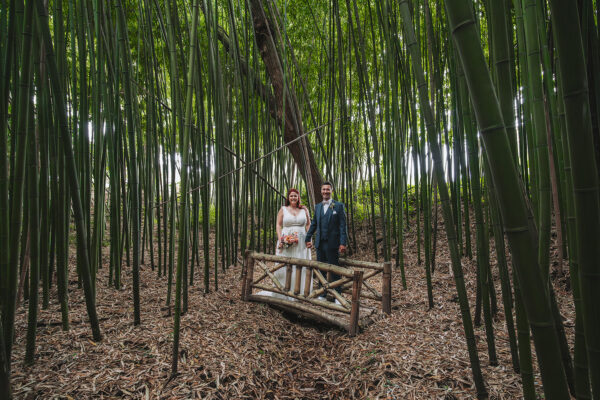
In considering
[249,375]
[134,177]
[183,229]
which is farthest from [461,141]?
[134,177]

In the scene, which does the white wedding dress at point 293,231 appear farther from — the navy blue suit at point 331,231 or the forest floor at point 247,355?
the forest floor at point 247,355

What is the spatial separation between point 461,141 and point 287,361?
5.15 ft

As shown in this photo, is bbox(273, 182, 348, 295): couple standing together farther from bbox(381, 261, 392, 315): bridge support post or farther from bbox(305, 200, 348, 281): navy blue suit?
bbox(381, 261, 392, 315): bridge support post

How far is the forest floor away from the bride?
414 mm

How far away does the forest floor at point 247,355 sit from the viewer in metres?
1.19

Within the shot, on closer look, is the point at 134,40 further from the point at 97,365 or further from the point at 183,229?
the point at 97,365

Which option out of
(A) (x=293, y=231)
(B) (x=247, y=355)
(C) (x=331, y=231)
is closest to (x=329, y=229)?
(C) (x=331, y=231)

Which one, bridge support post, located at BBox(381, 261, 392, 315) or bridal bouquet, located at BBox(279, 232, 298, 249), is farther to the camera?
bridal bouquet, located at BBox(279, 232, 298, 249)

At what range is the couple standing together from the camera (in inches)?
98.6

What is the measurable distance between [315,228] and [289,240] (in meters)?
0.25

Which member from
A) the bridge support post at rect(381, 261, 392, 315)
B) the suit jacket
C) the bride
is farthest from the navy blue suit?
the bridge support post at rect(381, 261, 392, 315)

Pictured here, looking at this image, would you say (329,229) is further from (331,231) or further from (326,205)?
(326,205)

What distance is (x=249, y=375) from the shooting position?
1405 millimetres

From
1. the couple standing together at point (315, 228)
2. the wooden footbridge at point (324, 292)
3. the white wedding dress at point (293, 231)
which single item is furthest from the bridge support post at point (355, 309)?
the white wedding dress at point (293, 231)
